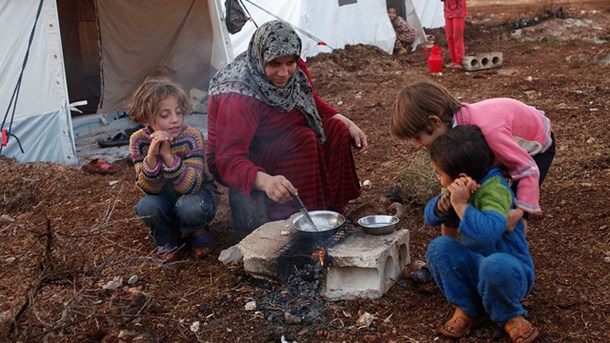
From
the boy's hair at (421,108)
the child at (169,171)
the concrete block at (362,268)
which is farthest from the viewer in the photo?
the child at (169,171)

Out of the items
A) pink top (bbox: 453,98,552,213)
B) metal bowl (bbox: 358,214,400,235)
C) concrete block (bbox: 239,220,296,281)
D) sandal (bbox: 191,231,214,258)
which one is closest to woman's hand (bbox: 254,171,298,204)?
concrete block (bbox: 239,220,296,281)

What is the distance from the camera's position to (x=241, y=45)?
10.3 m

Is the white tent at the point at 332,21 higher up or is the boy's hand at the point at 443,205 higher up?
the boy's hand at the point at 443,205

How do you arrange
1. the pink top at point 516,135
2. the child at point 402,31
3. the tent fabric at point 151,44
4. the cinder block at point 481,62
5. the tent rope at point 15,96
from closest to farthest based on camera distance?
the pink top at point 516,135 → the tent rope at point 15,96 → the tent fabric at point 151,44 → the cinder block at point 481,62 → the child at point 402,31

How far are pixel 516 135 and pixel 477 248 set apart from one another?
0.58 metres

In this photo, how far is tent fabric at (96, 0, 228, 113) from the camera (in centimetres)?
841

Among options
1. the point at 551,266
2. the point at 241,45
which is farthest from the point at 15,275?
the point at 241,45

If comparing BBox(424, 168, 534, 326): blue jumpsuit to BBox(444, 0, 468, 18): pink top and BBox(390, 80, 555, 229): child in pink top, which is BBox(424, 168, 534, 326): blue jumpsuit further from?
BBox(444, 0, 468, 18): pink top

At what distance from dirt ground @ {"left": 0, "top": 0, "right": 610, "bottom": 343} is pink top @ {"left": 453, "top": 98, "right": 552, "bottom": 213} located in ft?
1.95

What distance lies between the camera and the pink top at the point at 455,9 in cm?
969

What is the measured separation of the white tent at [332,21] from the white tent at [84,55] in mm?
1691

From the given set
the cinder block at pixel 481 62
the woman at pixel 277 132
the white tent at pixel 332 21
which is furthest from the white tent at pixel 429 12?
A: the woman at pixel 277 132

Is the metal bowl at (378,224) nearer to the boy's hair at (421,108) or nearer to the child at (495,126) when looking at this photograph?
the child at (495,126)

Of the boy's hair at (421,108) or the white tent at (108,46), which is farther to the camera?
the white tent at (108,46)
